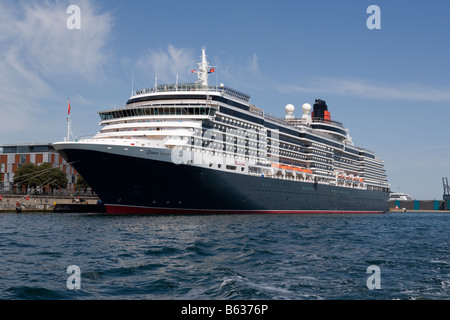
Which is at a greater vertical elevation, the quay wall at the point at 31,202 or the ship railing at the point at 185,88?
the ship railing at the point at 185,88

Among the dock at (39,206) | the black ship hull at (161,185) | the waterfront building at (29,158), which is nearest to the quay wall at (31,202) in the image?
the dock at (39,206)

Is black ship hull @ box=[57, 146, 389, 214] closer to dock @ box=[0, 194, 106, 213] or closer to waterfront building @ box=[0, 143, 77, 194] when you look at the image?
dock @ box=[0, 194, 106, 213]

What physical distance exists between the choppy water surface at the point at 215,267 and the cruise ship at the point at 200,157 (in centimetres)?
1564

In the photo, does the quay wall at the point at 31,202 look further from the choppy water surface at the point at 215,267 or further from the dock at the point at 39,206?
the choppy water surface at the point at 215,267

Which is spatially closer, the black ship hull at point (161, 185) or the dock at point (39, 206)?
the black ship hull at point (161, 185)

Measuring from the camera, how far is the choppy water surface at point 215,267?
37.1 ft

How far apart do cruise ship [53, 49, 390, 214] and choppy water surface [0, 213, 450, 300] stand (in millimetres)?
15638

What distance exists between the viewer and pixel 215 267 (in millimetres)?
14648

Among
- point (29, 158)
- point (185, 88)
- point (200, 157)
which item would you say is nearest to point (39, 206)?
point (185, 88)

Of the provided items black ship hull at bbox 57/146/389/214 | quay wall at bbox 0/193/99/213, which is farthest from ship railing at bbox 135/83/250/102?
quay wall at bbox 0/193/99/213

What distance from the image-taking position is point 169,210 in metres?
41.7

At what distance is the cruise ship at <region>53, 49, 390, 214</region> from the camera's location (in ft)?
130

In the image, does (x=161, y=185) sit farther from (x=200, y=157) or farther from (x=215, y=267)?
(x=215, y=267)

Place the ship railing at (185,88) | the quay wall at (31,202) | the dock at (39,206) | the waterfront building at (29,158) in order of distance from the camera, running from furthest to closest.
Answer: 1. the waterfront building at (29,158)
2. the quay wall at (31,202)
3. the dock at (39,206)
4. the ship railing at (185,88)
